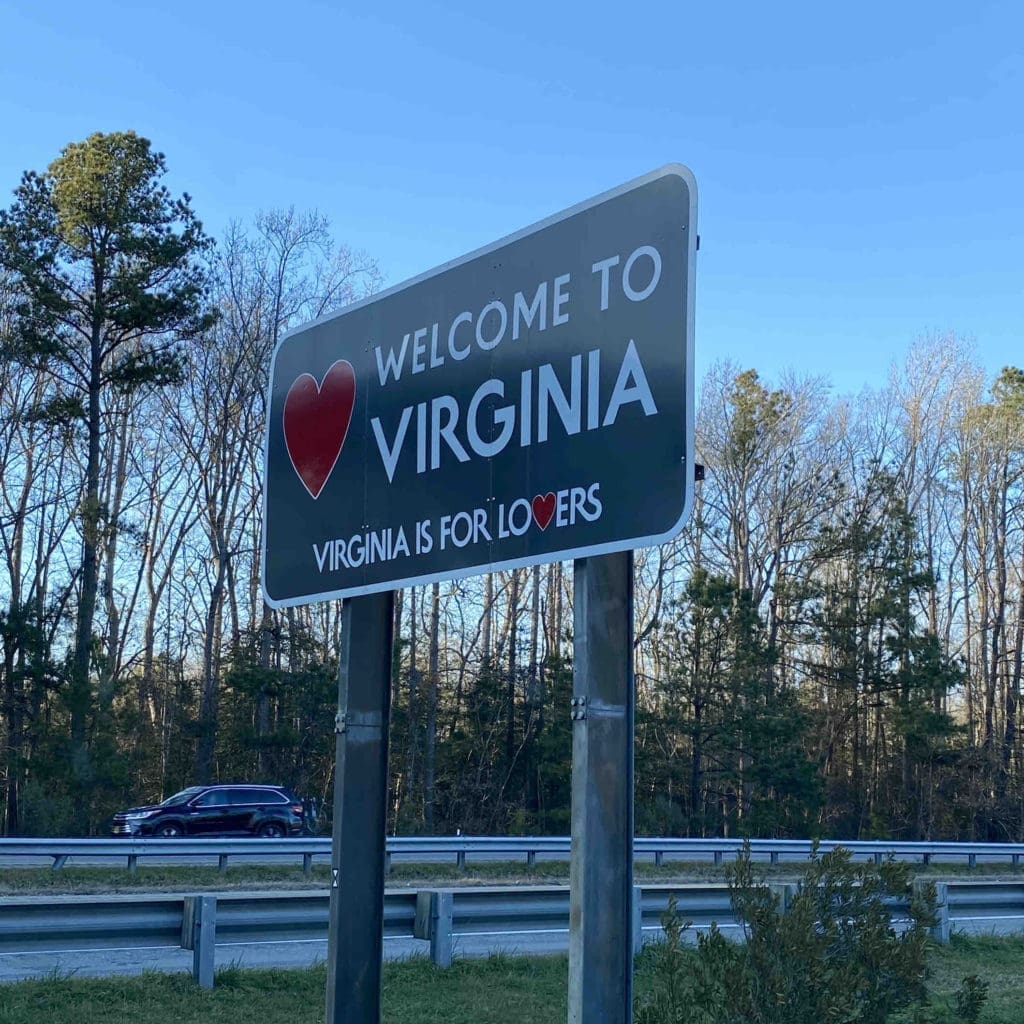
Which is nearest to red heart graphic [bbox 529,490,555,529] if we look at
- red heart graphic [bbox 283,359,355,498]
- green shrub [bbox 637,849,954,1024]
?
red heart graphic [bbox 283,359,355,498]

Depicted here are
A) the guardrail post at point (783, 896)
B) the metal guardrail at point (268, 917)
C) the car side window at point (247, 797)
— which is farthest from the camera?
the car side window at point (247, 797)

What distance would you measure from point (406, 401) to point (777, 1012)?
2546 millimetres

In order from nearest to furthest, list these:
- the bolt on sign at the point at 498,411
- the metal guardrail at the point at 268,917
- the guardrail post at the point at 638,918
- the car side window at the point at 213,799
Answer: the bolt on sign at the point at 498,411
the metal guardrail at the point at 268,917
the guardrail post at the point at 638,918
the car side window at the point at 213,799

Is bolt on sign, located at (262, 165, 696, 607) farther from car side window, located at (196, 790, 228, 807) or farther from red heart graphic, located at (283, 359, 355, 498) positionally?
car side window, located at (196, 790, 228, 807)

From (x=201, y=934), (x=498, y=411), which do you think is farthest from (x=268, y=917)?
(x=498, y=411)

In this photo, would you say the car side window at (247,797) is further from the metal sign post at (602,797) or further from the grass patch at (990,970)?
the metal sign post at (602,797)

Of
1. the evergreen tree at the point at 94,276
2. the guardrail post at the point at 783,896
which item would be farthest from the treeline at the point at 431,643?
the guardrail post at the point at 783,896

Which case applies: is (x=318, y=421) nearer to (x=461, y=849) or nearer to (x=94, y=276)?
(x=461, y=849)

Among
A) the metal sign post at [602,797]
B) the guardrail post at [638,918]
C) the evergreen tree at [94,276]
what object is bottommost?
the guardrail post at [638,918]

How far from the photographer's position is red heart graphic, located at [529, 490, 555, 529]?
3.78m

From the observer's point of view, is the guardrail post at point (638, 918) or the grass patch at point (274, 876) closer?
the guardrail post at point (638, 918)

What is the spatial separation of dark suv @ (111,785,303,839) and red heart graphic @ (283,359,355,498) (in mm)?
24094

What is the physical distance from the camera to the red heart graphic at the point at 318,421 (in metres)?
4.74

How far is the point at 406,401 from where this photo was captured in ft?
14.6
